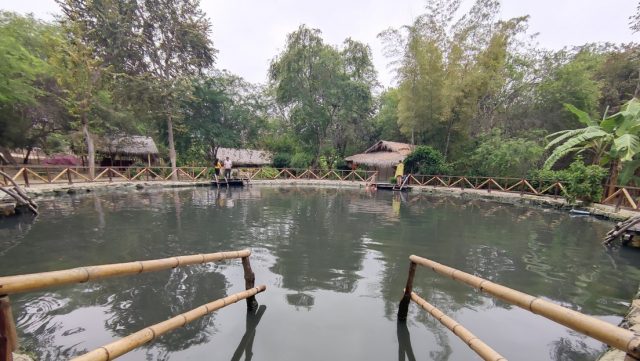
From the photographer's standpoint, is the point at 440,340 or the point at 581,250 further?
the point at 581,250

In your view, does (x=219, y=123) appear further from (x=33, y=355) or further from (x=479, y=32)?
(x=33, y=355)

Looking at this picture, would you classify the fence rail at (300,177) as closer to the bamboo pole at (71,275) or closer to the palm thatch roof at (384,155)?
the palm thatch roof at (384,155)

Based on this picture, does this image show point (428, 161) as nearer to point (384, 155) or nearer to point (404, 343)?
point (384, 155)

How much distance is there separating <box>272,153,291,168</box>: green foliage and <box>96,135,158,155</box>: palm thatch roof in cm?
1004

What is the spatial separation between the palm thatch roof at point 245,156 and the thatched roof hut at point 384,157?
27.9 feet

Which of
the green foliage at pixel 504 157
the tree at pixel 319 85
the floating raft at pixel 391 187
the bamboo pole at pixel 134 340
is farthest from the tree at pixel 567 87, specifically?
the bamboo pole at pixel 134 340

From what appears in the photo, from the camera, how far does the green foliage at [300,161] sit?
2466 centimetres

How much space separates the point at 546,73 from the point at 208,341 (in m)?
25.3

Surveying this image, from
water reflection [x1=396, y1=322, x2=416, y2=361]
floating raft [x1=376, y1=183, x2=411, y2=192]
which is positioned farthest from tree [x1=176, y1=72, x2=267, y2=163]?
water reflection [x1=396, y1=322, x2=416, y2=361]

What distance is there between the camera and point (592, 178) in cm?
1141

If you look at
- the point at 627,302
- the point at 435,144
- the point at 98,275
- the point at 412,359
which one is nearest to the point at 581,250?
the point at 627,302

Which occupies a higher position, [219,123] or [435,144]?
[219,123]

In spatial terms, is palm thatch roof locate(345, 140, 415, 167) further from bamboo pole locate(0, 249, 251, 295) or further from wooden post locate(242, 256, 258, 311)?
bamboo pole locate(0, 249, 251, 295)

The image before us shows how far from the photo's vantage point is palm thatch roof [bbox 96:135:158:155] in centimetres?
2133
